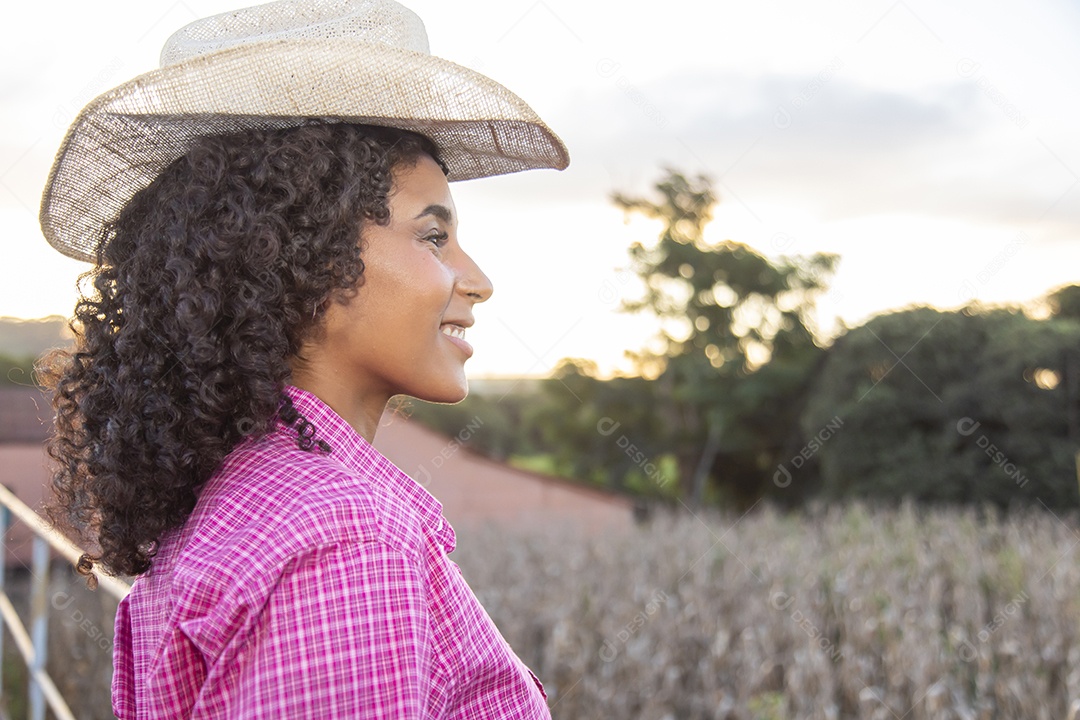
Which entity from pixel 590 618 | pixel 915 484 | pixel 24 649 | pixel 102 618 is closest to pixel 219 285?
pixel 24 649

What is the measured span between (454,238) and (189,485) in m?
0.44

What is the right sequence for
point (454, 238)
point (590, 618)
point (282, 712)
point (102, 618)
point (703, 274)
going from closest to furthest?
point (282, 712), point (454, 238), point (590, 618), point (102, 618), point (703, 274)

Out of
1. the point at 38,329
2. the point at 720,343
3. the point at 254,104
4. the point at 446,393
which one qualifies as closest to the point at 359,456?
the point at 446,393

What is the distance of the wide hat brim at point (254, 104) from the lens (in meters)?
1.16

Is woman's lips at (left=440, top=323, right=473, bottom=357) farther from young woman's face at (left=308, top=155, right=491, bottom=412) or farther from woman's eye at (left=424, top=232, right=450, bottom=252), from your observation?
woman's eye at (left=424, top=232, right=450, bottom=252)

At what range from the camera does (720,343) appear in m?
20.9

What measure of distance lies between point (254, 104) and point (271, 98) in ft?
0.07

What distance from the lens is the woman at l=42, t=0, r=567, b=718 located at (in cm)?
106

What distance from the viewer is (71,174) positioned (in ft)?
4.42

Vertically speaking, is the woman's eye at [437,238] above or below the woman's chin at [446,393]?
above

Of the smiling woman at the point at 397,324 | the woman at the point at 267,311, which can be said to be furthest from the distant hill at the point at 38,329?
the smiling woman at the point at 397,324

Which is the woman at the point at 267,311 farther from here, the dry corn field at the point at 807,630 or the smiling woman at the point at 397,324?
the dry corn field at the point at 807,630

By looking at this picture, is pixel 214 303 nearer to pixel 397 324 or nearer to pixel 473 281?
pixel 397 324

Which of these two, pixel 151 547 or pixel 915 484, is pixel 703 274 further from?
pixel 151 547
